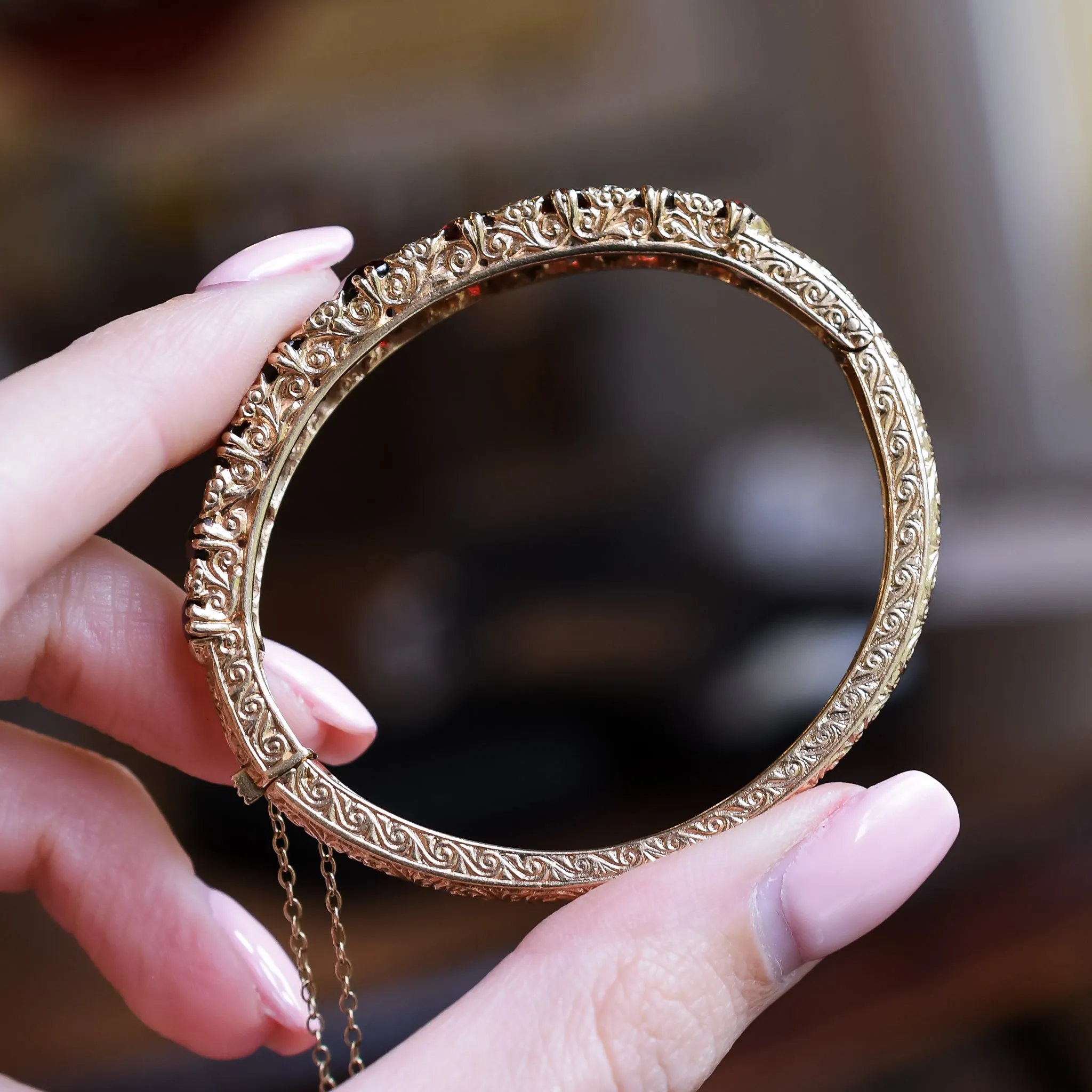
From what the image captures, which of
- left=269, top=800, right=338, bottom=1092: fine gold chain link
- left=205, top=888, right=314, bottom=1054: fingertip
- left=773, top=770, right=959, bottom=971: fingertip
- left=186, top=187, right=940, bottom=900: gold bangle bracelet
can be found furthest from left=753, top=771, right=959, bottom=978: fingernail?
left=205, top=888, right=314, bottom=1054: fingertip

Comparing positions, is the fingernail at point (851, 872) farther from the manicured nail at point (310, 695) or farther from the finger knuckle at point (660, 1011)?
the manicured nail at point (310, 695)

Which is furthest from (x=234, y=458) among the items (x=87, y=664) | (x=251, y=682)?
(x=87, y=664)

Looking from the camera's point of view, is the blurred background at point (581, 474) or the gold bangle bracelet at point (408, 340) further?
the blurred background at point (581, 474)

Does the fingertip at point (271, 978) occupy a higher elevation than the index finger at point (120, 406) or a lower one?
lower

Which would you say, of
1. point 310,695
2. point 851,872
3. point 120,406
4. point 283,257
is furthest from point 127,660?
point 851,872

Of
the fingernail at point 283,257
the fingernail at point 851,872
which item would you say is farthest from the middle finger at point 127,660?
the fingernail at point 851,872

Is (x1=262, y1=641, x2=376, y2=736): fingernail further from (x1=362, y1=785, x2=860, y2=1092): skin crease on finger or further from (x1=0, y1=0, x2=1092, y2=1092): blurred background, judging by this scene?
(x1=0, y1=0, x2=1092, y2=1092): blurred background
